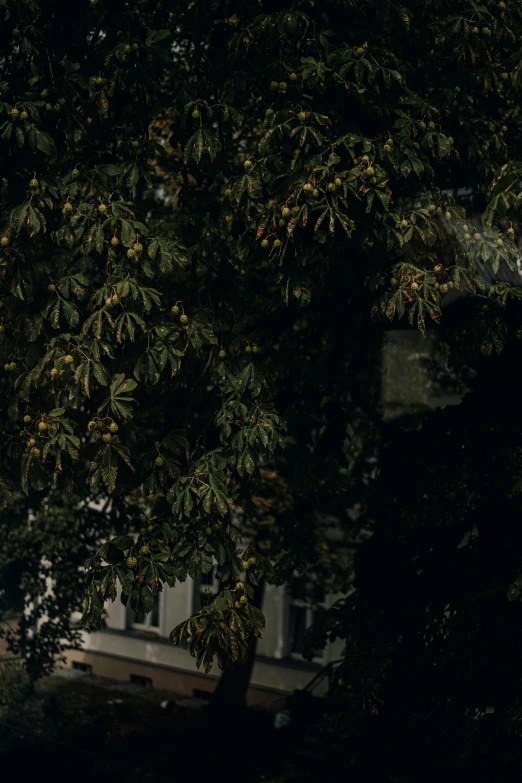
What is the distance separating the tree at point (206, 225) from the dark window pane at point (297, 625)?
568 inches

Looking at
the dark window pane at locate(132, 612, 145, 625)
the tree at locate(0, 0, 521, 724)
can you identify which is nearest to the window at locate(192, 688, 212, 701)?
the dark window pane at locate(132, 612, 145, 625)

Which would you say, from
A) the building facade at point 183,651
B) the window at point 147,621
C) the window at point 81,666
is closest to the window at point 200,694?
the building facade at point 183,651

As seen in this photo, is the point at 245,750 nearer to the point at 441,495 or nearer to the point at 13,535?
the point at 13,535

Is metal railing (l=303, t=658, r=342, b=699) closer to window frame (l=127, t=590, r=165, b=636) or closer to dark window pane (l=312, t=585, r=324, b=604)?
dark window pane (l=312, t=585, r=324, b=604)

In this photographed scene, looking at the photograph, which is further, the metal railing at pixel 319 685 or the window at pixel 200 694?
the window at pixel 200 694

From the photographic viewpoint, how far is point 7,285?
900cm

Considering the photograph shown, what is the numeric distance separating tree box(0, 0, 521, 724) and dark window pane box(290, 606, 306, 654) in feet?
47.3

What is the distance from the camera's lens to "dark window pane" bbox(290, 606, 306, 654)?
2392cm

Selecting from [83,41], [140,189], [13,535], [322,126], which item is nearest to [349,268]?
[322,126]

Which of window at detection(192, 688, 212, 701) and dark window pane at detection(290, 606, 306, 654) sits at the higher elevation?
dark window pane at detection(290, 606, 306, 654)

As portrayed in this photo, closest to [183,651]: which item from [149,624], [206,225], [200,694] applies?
[200,694]

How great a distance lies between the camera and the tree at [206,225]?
8586mm

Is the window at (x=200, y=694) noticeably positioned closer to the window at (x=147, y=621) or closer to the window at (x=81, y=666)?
the window at (x=147, y=621)

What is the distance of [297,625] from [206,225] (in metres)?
16.3
